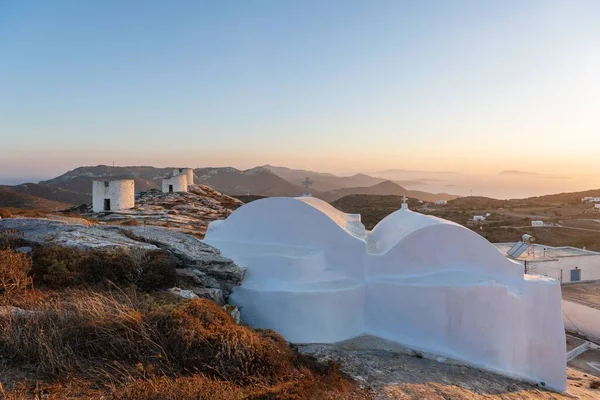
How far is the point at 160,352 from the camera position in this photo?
484 centimetres

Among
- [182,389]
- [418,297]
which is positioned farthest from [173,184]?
[182,389]

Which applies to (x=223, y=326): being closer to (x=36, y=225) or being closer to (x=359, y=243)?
(x=359, y=243)

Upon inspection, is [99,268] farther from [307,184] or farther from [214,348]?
[307,184]

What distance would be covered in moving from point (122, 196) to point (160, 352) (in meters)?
17.9

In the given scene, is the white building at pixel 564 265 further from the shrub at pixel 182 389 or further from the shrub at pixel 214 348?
the shrub at pixel 182 389

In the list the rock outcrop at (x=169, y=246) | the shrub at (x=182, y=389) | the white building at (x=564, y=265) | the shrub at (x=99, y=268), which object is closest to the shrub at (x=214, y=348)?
the shrub at (x=182, y=389)

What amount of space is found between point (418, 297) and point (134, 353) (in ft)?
18.6

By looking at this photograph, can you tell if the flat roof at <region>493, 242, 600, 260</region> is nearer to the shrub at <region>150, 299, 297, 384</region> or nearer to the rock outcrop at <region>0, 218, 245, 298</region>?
the rock outcrop at <region>0, 218, 245, 298</region>

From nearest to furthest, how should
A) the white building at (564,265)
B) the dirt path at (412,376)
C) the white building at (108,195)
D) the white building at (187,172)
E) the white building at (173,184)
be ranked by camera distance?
the dirt path at (412,376)
the white building at (564,265)
the white building at (108,195)
the white building at (173,184)
the white building at (187,172)

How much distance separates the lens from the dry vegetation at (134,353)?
4.18 meters

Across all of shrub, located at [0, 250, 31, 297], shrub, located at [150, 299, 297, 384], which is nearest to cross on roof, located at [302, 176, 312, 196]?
shrub, located at [150, 299, 297, 384]

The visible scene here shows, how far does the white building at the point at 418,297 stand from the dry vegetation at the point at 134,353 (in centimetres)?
198

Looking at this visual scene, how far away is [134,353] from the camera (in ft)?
15.8

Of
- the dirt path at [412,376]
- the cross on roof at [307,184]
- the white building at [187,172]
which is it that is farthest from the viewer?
the white building at [187,172]
